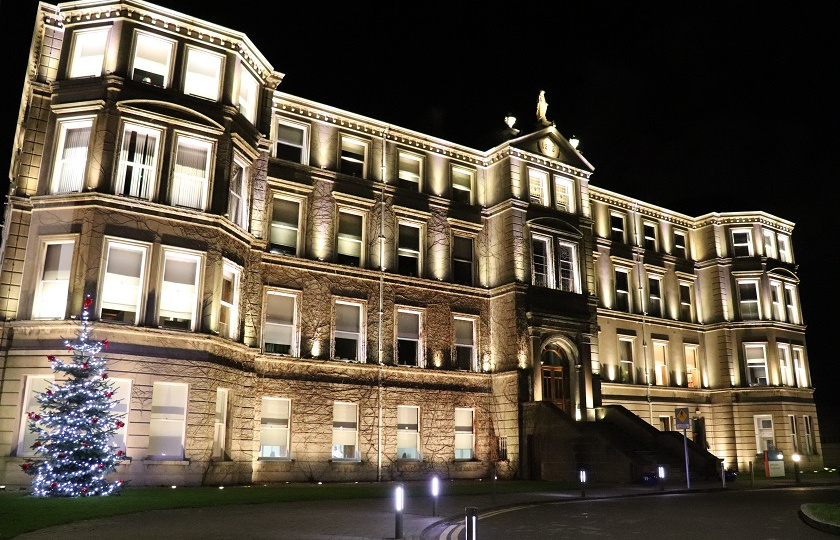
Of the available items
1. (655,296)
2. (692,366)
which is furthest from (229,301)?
(692,366)

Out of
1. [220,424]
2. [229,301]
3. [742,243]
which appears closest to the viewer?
[220,424]

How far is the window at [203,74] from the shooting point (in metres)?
24.7

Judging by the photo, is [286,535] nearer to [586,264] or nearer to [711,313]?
[586,264]

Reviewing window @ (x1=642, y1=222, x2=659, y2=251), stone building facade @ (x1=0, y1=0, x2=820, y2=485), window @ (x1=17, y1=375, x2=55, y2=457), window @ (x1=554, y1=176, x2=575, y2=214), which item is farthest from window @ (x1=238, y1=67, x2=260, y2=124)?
window @ (x1=642, y1=222, x2=659, y2=251)

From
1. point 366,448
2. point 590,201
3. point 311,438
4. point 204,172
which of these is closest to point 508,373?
point 366,448

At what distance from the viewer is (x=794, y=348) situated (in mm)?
A: 42875

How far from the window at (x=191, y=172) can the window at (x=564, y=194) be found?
18.7 m

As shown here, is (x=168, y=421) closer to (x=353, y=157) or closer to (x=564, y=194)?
(x=353, y=157)

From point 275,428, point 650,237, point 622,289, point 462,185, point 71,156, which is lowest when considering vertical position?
point 275,428

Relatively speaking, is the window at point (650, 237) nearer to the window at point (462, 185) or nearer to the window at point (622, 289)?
the window at point (622, 289)

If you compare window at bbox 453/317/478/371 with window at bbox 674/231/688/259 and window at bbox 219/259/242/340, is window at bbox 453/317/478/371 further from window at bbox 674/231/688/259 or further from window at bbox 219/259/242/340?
window at bbox 674/231/688/259

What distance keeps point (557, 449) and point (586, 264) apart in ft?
34.5

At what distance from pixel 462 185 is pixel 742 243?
21.5m

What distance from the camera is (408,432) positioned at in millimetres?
29875
